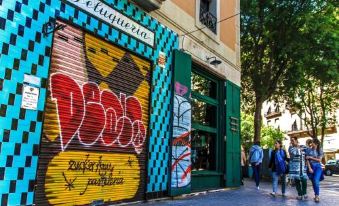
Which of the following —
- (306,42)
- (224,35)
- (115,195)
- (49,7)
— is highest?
(306,42)

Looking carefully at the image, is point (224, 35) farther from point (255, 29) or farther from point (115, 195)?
point (115, 195)

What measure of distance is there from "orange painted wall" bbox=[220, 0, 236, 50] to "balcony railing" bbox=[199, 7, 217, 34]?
2.03 ft

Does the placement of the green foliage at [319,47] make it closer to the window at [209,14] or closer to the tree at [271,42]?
the tree at [271,42]

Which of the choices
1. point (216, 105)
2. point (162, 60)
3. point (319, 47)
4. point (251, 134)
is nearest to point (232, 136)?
point (216, 105)

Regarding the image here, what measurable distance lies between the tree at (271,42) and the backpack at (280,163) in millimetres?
8016

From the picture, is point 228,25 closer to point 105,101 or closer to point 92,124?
point 105,101

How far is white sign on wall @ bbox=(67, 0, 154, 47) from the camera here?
22.5ft

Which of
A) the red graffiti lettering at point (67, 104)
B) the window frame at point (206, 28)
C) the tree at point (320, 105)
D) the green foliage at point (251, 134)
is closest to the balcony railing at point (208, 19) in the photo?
the window frame at point (206, 28)

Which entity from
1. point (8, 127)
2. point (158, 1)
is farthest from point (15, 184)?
point (158, 1)

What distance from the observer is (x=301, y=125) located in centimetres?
4831

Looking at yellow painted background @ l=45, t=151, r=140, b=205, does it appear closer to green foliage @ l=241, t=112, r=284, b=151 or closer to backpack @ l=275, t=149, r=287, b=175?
backpack @ l=275, t=149, r=287, b=175

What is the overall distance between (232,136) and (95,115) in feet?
22.5

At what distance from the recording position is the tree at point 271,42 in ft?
57.4

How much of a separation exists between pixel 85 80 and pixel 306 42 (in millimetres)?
13217
